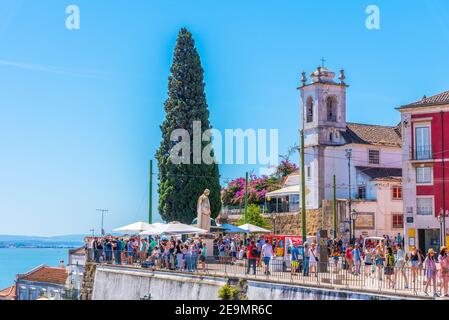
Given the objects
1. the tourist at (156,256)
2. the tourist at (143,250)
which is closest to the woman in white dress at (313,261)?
the tourist at (156,256)

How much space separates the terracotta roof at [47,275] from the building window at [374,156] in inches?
1142

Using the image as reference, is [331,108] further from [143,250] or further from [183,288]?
[183,288]

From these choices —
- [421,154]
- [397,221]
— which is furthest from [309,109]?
[421,154]

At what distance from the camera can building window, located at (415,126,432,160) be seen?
48.2 meters

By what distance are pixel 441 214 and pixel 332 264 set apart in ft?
66.5

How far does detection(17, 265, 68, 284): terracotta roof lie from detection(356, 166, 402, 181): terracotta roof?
27847 millimetres

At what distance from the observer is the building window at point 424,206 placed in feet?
159

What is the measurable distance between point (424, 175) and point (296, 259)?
21526mm

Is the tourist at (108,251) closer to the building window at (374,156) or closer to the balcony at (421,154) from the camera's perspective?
the balcony at (421,154)

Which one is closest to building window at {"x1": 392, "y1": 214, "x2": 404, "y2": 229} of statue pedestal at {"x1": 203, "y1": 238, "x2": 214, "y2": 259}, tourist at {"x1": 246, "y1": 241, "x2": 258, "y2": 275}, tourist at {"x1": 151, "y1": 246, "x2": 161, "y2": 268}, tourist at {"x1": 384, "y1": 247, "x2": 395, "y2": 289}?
statue pedestal at {"x1": 203, "y1": 238, "x2": 214, "y2": 259}
